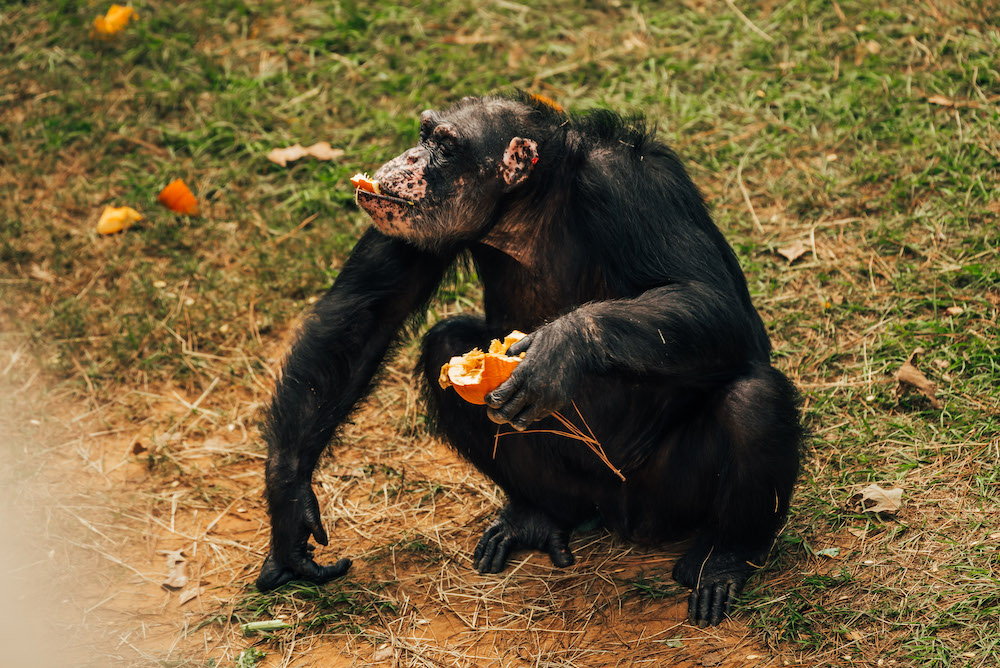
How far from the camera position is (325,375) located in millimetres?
5387

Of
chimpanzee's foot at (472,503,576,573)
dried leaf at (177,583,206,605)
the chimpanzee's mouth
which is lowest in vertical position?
dried leaf at (177,583,206,605)

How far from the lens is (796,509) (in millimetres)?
5457

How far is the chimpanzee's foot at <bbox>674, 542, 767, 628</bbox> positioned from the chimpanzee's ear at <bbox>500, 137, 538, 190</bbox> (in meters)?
2.13

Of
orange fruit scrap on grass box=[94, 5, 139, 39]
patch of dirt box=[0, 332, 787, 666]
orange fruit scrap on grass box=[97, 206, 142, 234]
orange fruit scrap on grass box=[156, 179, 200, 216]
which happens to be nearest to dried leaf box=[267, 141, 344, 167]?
orange fruit scrap on grass box=[156, 179, 200, 216]

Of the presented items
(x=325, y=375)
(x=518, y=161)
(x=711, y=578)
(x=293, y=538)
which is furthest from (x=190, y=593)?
(x=518, y=161)


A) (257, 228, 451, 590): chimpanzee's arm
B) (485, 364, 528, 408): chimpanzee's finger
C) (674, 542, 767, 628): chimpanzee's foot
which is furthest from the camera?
(257, 228, 451, 590): chimpanzee's arm

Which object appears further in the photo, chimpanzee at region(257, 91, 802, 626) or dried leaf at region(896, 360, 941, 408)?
dried leaf at region(896, 360, 941, 408)

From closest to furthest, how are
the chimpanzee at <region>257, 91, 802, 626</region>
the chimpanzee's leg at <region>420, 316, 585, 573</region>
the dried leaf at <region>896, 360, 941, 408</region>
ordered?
the chimpanzee at <region>257, 91, 802, 626</region> → the chimpanzee's leg at <region>420, 316, 585, 573</region> → the dried leaf at <region>896, 360, 941, 408</region>

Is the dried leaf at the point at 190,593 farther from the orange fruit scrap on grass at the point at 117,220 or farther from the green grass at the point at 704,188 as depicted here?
the orange fruit scrap on grass at the point at 117,220

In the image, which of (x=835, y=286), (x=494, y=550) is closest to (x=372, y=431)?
(x=494, y=550)

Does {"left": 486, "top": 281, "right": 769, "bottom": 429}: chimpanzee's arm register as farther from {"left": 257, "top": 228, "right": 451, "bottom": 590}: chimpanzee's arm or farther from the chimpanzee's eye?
{"left": 257, "top": 228, "right": 451, "bottom": 590}: chimpanzee's arm

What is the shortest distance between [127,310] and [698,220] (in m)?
4.63

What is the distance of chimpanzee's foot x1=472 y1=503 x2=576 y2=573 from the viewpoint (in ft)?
18.2

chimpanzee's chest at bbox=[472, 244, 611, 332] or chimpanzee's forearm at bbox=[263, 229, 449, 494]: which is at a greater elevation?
chimpanzee's chest at bbox=[472, 244, 611, 332]
